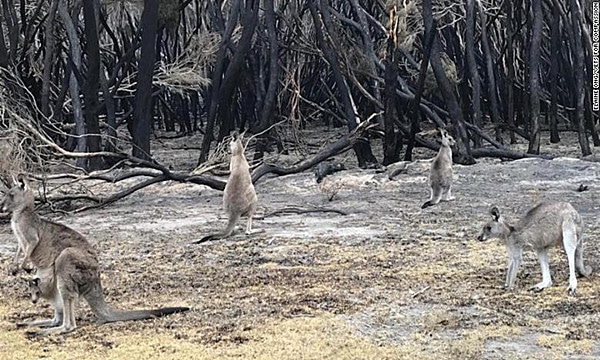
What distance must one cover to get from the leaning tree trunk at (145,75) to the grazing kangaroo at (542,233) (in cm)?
718

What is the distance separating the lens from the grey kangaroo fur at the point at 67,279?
521 centimetres

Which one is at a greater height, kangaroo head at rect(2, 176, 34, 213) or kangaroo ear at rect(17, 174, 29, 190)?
kangaroo ear at rect(17, 174, 29, 190)

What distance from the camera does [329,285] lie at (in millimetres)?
6262

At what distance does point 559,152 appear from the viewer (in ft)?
47.7

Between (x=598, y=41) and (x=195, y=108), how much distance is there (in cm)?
1109

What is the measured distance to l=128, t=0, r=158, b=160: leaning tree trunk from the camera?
12609mm

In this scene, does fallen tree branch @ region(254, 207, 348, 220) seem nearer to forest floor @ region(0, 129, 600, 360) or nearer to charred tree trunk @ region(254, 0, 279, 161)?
forest floor @ region(0, 129, 600, 360)

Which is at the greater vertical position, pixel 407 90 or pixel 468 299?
pixel 407 90

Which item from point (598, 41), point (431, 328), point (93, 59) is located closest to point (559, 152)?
point (598, 41)

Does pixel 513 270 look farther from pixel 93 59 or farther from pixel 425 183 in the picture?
pixel 93 59

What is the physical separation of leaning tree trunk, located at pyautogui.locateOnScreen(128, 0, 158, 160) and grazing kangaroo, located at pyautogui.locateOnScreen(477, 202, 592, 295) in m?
7.18

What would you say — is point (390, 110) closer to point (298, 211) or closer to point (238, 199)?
point (298, 211)

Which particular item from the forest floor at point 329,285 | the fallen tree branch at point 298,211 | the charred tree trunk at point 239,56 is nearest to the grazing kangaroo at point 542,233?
the forest floor at point 329,285

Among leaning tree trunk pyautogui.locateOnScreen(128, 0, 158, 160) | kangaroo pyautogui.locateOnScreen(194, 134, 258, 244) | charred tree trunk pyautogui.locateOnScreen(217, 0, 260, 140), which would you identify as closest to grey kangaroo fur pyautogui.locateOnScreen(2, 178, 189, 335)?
kangaroo pyautogui.locateOnScreen(194, 134, 258, 244)
